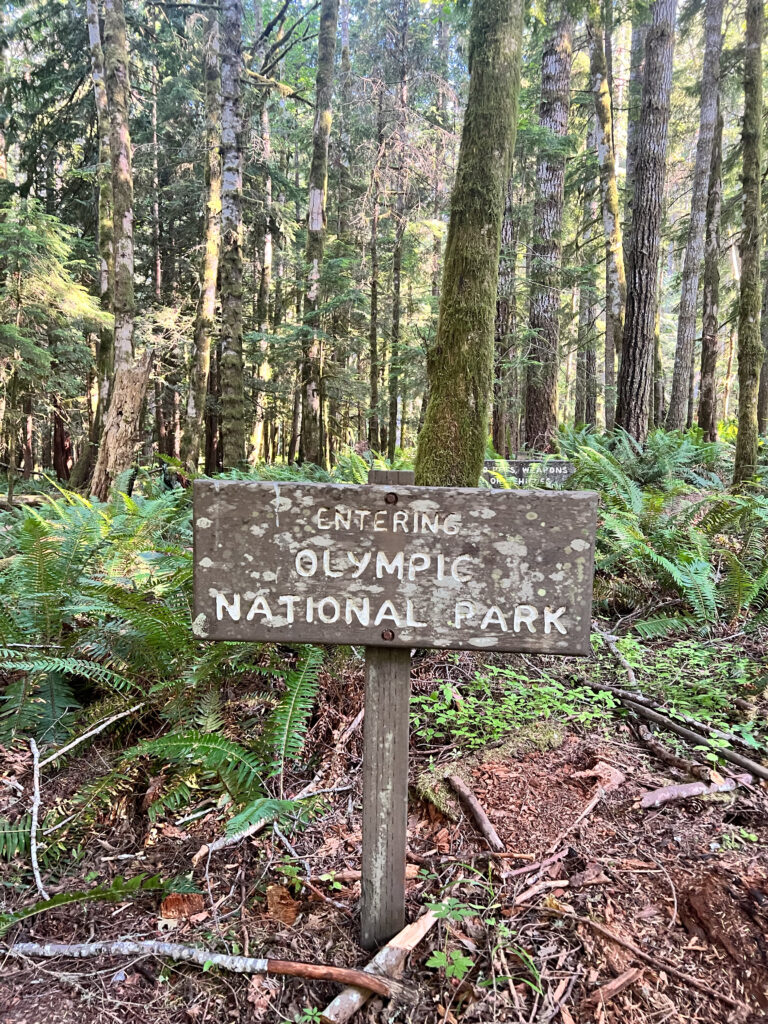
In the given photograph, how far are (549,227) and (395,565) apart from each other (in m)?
9.71

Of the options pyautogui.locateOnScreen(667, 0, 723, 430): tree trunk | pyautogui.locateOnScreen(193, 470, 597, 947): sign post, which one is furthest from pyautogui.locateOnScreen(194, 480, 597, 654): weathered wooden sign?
pyautogui.locateOnScreen(667, 0, 723, 430): tree trunk

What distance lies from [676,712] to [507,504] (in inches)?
76.0

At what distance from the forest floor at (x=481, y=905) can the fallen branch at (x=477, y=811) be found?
0.14 feet

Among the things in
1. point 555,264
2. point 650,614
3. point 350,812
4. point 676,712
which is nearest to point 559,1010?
point 350,812

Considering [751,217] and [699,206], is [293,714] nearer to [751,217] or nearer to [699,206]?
[751,217]

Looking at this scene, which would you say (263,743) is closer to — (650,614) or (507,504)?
(507,504)

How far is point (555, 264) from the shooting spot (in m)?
9.01

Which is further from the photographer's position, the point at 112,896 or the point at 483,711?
the point at 483,711

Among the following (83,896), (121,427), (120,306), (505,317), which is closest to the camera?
(83,896)

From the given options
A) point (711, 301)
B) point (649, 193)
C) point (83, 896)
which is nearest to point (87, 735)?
point (83, 896)

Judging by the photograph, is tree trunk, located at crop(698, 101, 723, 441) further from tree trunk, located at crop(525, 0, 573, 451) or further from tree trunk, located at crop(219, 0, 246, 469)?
tree trunk, located at crop(219, 0, 246, 469)

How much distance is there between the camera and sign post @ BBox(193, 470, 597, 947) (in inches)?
64.3

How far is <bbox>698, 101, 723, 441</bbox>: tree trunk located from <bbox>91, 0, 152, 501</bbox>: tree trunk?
1042 cm

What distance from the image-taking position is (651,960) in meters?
1.75
